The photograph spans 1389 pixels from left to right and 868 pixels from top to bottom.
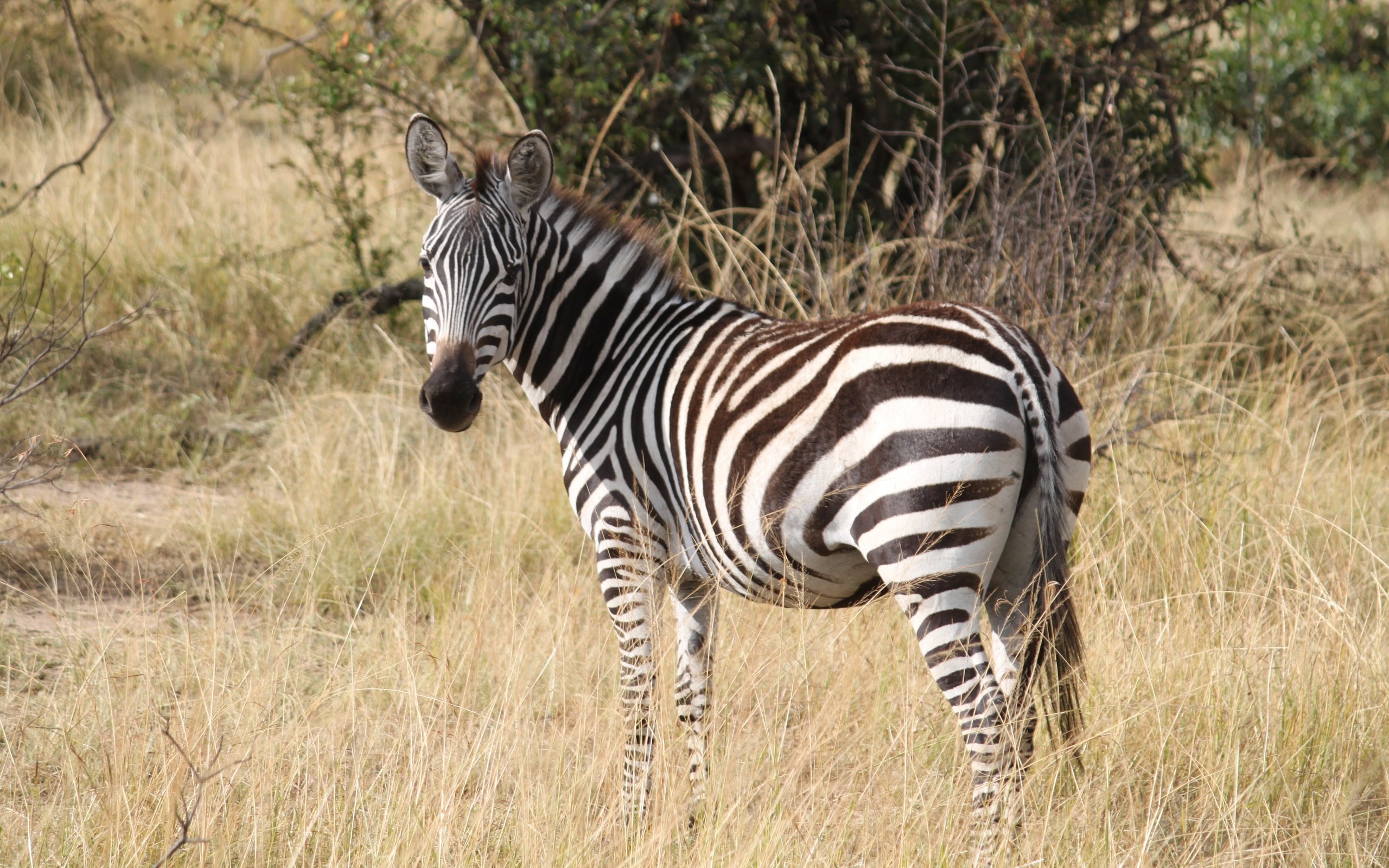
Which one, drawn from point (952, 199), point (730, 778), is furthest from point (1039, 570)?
point (952, 199)

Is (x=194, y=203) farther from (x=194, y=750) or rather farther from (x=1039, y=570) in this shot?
(x=1039, y=570)

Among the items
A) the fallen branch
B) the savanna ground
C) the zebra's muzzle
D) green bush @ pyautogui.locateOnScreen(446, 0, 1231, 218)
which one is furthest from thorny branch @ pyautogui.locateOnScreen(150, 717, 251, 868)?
green bush @ pyautogui.locateOnScreen(446, 0, 1231, 218)

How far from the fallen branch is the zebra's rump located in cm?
392

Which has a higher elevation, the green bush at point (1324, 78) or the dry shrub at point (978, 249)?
the green bush at point (1324, 78)

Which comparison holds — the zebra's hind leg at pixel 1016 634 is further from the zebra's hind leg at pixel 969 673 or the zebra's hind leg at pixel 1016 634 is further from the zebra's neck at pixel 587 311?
the zebra's neck at pixel 587 311

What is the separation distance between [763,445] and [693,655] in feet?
2.84

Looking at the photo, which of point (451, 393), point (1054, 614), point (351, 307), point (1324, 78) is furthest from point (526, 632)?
point (1324, 78)

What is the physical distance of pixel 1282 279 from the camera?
711cm

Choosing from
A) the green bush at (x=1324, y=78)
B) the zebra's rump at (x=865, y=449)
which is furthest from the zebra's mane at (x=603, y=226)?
the green bush at (x=1324, y=78)

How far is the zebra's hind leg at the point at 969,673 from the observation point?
276cm

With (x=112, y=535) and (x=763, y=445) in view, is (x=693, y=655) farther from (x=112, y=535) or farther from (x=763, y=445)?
(x=112, y=535)

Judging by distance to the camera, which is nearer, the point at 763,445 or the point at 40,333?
the point at 763,445

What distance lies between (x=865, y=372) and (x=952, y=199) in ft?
14.9

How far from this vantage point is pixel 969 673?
2.80 metres
